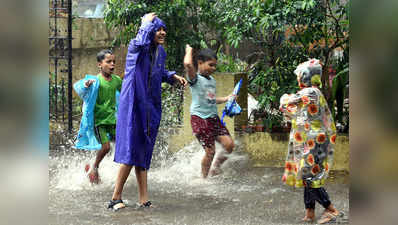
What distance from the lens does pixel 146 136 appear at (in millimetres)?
4914

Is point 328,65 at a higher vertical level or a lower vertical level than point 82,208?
higher

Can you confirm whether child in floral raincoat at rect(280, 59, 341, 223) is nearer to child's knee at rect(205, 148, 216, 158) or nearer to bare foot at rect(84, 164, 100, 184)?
child's knee at rect(205, 148, 216, 158)

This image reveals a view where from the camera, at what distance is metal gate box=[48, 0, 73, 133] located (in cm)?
743

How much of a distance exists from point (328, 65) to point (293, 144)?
8.39 feet

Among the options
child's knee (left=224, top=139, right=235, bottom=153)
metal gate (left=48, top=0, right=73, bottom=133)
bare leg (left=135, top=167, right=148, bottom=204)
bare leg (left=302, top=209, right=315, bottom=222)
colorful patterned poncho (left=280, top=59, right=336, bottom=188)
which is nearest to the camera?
colorful patterned poncho (left=280, top=59, right=336, bottom=188)

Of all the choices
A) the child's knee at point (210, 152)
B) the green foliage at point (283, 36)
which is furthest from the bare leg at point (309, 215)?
the green foliage at point (283, 36)

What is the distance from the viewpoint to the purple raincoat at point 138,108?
487 cm

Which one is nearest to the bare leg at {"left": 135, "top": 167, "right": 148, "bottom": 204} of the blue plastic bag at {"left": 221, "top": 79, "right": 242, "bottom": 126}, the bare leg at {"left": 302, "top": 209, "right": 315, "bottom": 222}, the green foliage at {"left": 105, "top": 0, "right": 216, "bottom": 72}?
the bare leg at {"left": 302, "top": 209, "right": 315, "bottom": 222}

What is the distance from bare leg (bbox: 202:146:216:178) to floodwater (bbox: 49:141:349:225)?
0.31ft
